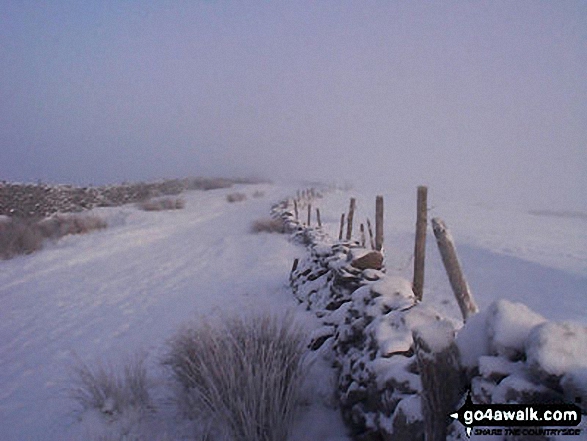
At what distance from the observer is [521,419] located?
160cm

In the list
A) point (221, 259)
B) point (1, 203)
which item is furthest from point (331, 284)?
point (1, 203)

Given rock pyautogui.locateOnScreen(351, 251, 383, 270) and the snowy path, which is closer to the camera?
the snowy path

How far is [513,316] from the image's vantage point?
1937 mm

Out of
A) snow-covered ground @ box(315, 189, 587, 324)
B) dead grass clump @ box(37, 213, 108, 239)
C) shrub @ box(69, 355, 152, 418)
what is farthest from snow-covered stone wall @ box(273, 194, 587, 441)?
dead grass clump @ box(37, 213, 108, 239)

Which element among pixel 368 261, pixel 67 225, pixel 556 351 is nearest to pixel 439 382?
pixel 556 351

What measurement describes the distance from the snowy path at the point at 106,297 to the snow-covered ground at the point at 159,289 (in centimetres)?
2

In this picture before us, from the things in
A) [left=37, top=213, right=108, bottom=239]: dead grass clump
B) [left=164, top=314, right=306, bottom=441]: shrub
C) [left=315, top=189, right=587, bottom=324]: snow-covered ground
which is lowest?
[left=315, top=189, right=587, bottom=324]: snow-covered ground

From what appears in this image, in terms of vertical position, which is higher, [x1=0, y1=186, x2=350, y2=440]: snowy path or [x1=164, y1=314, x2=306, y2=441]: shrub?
[x1=164, y1=314, x2=306, y2=441]: shrub

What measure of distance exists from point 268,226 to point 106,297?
8191 millimetres

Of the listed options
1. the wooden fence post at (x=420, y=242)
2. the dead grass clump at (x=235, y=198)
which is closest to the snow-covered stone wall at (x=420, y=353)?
the wooden fence post at (x=420, y=242)

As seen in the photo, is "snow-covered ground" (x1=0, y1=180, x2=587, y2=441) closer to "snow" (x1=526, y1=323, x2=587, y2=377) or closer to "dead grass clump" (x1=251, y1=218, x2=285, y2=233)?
"dead grass clump" (x1=251, y1=218, x2=285, y2=233)

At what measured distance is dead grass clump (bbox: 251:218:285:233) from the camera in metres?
14.9

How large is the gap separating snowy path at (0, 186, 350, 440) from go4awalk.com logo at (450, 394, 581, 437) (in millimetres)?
2803

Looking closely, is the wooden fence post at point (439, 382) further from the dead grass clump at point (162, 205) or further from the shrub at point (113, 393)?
the dead grass clump at point (162, 205)
